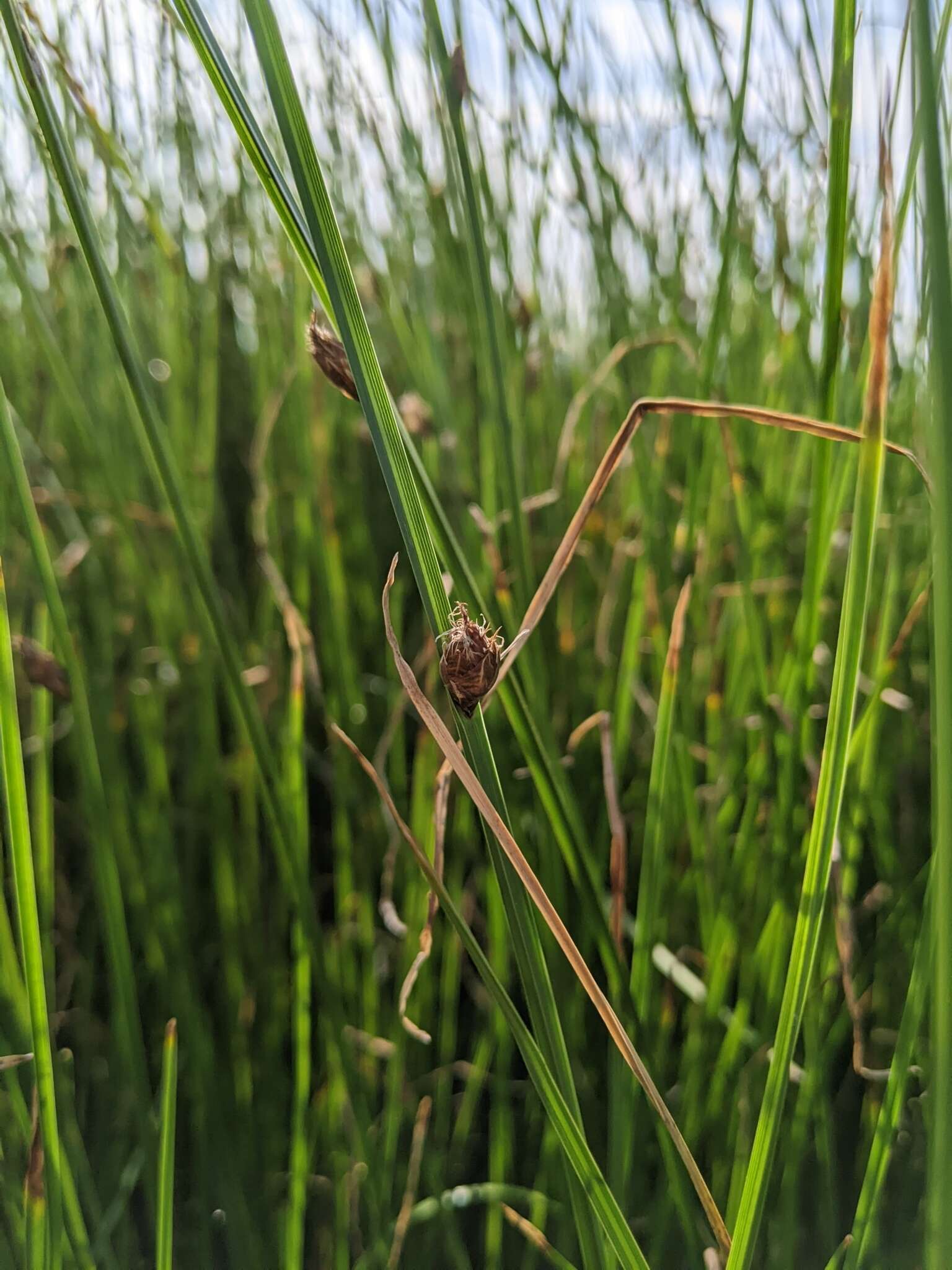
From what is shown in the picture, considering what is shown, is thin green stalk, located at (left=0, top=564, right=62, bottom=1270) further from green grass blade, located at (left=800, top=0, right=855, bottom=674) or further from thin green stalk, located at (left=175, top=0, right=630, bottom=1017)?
green grass blade, located at (left=800, top=0, right=855, bottom=674)

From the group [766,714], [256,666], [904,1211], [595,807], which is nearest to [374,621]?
[256,666]

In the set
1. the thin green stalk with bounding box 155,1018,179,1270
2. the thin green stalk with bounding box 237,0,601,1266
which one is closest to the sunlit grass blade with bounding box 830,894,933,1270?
the thin green stalk with bounding box 237,0,601,1266

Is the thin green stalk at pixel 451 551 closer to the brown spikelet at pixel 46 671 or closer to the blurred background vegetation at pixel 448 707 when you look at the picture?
the blurred background vegetation at pixel 448 707

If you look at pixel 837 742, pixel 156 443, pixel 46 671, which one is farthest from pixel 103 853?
pixel 837 742

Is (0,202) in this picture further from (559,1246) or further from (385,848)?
(559,1246)

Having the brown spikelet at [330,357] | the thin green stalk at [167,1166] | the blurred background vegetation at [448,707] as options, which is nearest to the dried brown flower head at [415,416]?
the blurred background vegetation at [448,707]

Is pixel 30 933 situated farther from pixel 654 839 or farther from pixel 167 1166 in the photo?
pixel 654 839

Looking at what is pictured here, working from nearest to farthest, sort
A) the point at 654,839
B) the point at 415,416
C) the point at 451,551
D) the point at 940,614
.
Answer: the point at 940,614 < the point at 451,551 < the point at 654,839 < the point at 415,416
